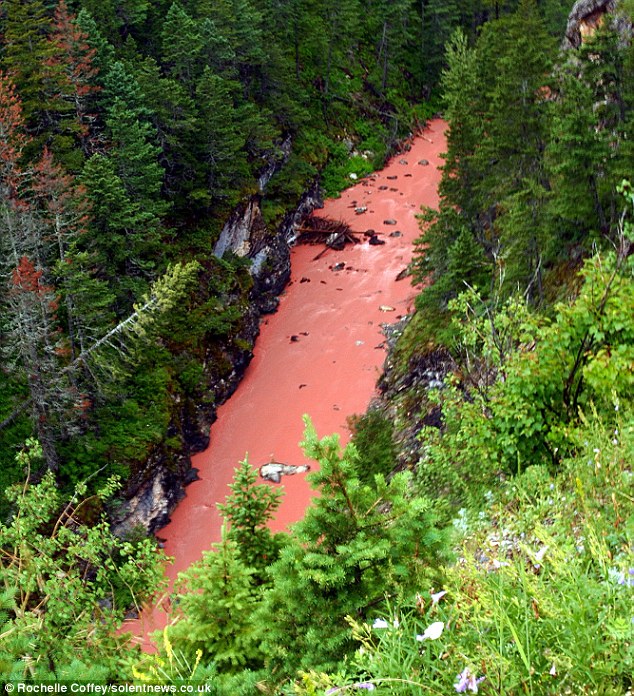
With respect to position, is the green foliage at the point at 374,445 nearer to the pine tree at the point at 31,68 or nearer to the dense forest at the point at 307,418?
the dense forest at the point at 307,418

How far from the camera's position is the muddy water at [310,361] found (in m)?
21.5

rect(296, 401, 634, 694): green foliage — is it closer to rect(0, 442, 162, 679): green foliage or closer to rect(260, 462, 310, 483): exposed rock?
rect(0, 442, 162, 679): green foliage

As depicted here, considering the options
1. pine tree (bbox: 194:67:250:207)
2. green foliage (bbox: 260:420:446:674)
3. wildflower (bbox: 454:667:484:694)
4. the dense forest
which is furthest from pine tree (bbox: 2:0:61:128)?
wildflower (bbox: 454:667:484:694)

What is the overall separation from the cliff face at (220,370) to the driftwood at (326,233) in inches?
29.7

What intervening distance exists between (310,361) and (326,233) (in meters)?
11.7

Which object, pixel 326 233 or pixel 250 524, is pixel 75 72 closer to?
pixel 326 233

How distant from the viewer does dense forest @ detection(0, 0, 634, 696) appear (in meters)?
4.03

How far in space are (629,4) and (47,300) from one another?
18.6m

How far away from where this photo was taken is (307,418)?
19.5 feet

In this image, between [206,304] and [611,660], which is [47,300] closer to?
[206,304]

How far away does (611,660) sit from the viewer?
112 inches

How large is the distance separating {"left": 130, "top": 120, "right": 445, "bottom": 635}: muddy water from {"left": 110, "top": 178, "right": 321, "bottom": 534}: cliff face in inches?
20.7

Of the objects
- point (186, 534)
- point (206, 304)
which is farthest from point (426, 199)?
point (186, 534)

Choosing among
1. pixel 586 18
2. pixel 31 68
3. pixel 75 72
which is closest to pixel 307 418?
pixel 31 68
